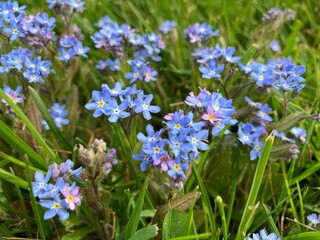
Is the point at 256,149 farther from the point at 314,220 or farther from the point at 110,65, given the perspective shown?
the point at 110,65

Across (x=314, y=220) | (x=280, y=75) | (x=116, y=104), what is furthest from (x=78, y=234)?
(x=280, y=75)

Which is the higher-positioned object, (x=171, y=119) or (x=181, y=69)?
(x=171, y=119)

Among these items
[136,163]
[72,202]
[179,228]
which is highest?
[72,202]

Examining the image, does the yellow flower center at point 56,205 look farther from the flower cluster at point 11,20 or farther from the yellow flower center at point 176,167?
the flower cluster at point 11,20

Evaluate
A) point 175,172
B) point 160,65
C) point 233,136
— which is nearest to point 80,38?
point 160,65

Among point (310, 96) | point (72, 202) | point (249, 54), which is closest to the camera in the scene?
point (72, 202)

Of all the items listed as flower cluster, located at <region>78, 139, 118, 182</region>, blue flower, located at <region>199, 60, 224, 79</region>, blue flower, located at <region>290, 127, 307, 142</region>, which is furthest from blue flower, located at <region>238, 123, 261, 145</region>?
flower cluster, located at <region>78, 139, 118, 182</region>

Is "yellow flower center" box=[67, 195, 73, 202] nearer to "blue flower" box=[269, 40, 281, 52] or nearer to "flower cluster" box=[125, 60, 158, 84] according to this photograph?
"flower cluster" box=[125, 60, 158, 84]

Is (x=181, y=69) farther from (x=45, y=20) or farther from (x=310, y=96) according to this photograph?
(x=45, y=20)
